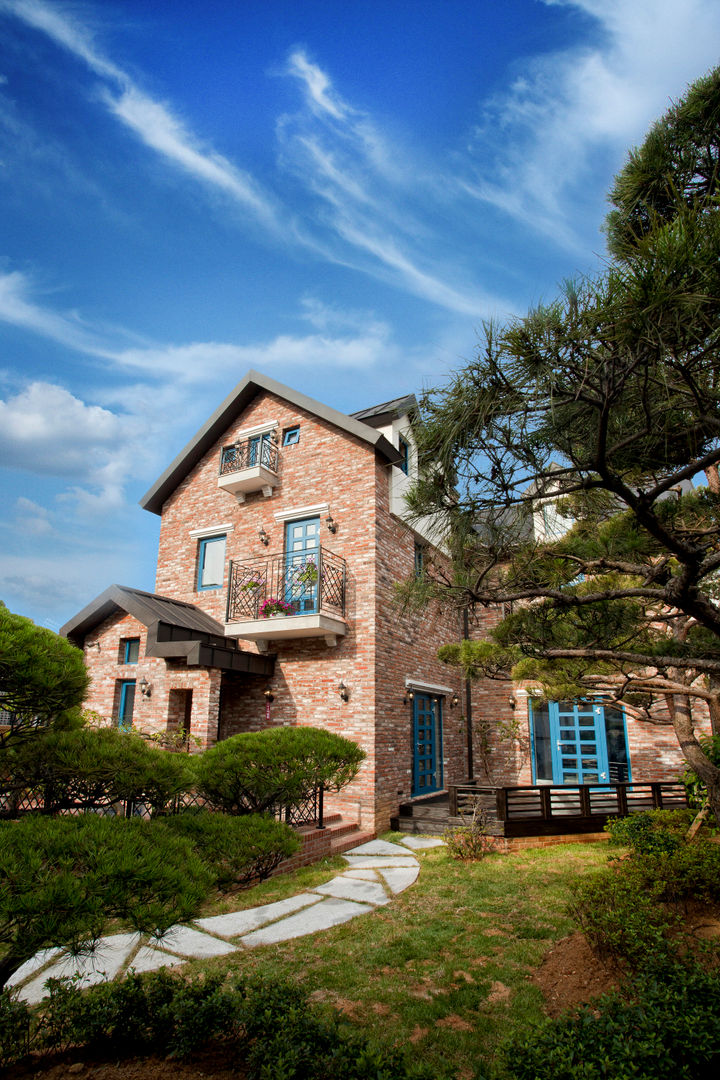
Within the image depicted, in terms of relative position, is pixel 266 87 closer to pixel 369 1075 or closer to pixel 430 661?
pixel 369 1075

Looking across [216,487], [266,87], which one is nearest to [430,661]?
[216,487]

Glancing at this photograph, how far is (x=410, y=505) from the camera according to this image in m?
4.60

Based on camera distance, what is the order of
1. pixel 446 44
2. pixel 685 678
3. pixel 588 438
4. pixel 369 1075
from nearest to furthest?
pixel 369 1075, pixel 588 438, pixel 446 44, pixel 685 678

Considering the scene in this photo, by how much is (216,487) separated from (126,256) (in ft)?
23.4

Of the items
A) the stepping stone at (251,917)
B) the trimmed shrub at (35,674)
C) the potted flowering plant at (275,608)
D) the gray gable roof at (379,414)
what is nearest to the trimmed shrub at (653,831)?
the stepping stone at (251,917)

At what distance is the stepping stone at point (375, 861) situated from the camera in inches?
311

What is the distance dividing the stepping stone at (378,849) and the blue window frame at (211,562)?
6.05 m

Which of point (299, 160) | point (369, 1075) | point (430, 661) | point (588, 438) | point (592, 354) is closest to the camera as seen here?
point (369, 1075)

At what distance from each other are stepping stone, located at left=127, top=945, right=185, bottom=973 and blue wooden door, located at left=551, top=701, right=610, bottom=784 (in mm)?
9988

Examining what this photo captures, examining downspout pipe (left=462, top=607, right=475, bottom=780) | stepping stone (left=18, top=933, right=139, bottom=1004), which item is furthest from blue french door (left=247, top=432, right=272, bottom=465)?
stepping stone (left=18, top=933, right=139, bottom=1004)

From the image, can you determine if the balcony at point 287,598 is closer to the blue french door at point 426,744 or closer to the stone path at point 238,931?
the blue french door at point 426,744

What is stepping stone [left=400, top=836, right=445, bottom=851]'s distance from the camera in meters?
8.96

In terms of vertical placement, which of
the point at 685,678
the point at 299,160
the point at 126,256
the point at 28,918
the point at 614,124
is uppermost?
the point at 299,160

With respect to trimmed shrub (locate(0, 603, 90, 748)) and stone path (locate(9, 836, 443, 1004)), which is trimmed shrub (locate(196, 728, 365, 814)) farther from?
trimmed shrub (locate(0, 603, 90, 748))
